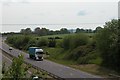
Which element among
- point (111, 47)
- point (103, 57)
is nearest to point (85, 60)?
point (103, 57)

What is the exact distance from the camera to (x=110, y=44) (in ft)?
175

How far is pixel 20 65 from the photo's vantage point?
52.8 feet

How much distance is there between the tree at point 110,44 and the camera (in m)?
51.6

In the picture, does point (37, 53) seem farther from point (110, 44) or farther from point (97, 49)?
point (110, 44)

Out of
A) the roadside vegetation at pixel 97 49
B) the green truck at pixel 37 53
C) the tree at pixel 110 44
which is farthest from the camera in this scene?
the green truck at pixel 37 53

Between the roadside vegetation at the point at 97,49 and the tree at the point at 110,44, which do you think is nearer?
the tree at the point at 110,44

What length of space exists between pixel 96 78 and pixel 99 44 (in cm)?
1620

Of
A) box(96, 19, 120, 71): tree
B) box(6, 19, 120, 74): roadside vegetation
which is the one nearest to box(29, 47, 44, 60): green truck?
box(6, 19, 120, 74): roadside vegetation

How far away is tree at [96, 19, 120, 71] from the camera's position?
51.6m

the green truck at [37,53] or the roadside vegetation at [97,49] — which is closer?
the roadside vegetation at [97,49]

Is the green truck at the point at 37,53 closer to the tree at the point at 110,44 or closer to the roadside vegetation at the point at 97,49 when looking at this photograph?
the roadside vegetation at the point at 97,49

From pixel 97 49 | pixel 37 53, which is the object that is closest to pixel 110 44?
pixel 97 49

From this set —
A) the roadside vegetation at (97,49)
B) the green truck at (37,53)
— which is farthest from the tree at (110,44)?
the green truck at (37,53)

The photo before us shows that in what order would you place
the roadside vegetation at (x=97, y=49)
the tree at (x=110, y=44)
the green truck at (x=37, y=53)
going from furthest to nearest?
the green truck at (x=37, y=53) → the roadside vegetation at (x=97, y=49) → the tree at (x=110, y=44)
